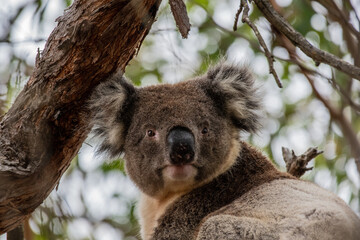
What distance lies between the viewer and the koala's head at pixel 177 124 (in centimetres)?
336

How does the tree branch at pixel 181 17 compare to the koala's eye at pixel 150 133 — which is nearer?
the tree branch at pixel 181 17

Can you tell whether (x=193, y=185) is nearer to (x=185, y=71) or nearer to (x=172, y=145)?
(x=172, y=145)

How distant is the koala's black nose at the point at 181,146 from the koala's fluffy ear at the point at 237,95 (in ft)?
1.92

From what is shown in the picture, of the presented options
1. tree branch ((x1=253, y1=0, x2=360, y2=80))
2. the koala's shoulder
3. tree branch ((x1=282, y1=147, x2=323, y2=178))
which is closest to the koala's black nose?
the koala's shoulder

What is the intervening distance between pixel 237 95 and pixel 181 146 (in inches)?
29.9

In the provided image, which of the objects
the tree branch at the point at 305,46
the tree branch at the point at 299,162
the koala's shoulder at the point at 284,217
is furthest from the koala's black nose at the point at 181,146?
the tree branch at the point at 299,162

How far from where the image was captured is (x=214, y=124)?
3586 millimetres

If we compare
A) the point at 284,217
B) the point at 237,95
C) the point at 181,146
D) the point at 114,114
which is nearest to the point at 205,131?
the point at 181,146

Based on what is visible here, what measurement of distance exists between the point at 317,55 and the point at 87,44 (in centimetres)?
129

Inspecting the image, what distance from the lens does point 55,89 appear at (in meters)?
2.98

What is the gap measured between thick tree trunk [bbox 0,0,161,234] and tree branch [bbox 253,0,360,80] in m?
0.66

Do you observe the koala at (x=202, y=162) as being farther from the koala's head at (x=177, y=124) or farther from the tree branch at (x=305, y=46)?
the tree branch at (x=305, y=46)

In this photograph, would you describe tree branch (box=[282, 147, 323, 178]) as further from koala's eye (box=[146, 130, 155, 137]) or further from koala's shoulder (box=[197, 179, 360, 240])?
koala's eye (box=[146, 130, 155, 137])

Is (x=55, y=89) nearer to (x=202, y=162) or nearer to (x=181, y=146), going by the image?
(x=181, y=146)
